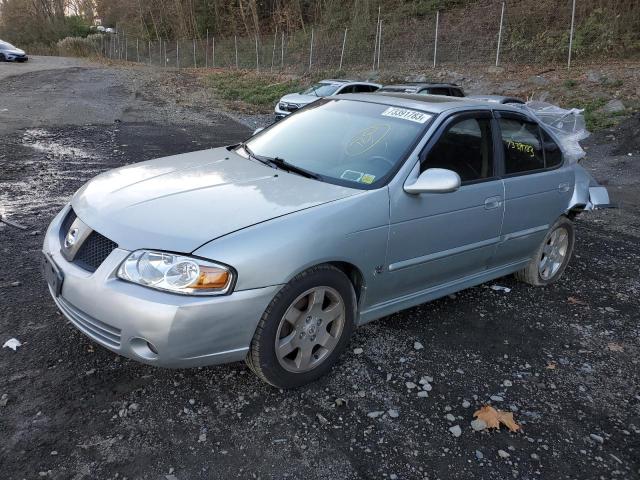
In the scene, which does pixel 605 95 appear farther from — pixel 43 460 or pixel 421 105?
pixel 43 460

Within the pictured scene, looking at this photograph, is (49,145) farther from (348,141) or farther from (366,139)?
(366,139)

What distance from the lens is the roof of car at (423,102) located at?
395 cm

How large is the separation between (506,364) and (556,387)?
1.10ft

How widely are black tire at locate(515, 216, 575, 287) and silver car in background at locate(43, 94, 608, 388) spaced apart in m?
0.11

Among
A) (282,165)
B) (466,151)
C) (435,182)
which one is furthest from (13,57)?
(435,182)

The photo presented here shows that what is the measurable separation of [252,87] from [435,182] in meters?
21.0

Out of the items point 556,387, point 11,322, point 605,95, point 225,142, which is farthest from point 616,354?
point 605,95

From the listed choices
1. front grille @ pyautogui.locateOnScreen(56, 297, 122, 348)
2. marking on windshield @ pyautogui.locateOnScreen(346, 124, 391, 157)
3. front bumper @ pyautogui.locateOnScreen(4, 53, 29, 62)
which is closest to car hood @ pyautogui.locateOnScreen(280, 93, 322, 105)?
marking on windshield @ pyautogui.locateOnScreen(346, 124, 391, 157)

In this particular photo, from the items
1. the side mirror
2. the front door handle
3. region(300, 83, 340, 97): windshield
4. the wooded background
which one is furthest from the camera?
the wooded background

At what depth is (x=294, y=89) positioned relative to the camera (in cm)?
2211

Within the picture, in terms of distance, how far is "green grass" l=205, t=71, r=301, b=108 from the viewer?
2091 centimetres

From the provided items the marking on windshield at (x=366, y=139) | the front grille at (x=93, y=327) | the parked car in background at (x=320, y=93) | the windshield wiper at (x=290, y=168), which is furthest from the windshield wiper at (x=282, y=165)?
the parked car in background at (x=320, y=93)

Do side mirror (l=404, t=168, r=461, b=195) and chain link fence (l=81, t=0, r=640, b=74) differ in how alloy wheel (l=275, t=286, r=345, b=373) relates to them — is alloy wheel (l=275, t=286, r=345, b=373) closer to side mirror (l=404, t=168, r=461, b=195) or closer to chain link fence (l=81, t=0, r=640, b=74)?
side mirror (l=404, t=168, r=461, b=195)

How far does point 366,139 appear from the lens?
3807 mm
